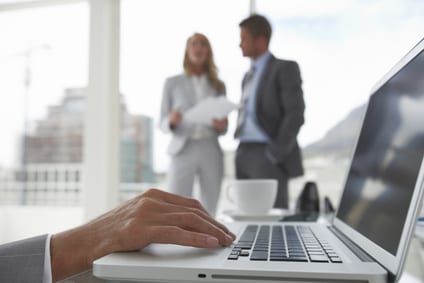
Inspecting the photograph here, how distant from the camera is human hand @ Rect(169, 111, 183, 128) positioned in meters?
1.79

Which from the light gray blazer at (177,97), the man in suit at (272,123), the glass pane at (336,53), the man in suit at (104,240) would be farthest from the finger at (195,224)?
the glass pane at (336,53)

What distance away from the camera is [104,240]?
1.25 ft

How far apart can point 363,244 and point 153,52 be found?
250cm

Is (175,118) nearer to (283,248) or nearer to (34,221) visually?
(283,248)

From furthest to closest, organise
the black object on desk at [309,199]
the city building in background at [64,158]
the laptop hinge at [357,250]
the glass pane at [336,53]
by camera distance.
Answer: the city building in background at [64,158] < the glass pane at [336,53] < the black object on desk at [309,199] < the laptop hinge at [357,250]

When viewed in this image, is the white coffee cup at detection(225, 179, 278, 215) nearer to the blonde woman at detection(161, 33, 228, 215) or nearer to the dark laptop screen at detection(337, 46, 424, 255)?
the dark laptop screen at detection(337, 46, 424, 255)

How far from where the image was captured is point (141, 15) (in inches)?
113

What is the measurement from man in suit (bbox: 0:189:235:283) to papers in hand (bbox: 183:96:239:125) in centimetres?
128

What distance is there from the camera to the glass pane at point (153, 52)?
2.54 metres

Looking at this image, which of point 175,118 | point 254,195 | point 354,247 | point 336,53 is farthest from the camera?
point 336,53

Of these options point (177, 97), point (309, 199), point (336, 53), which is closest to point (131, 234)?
point (309, 199)

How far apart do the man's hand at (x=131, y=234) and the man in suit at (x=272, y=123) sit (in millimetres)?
1244

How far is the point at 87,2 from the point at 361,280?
3048 mm

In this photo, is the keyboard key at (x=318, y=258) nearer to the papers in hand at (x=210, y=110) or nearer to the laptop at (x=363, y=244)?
the laptop at (x=363, y=244)
